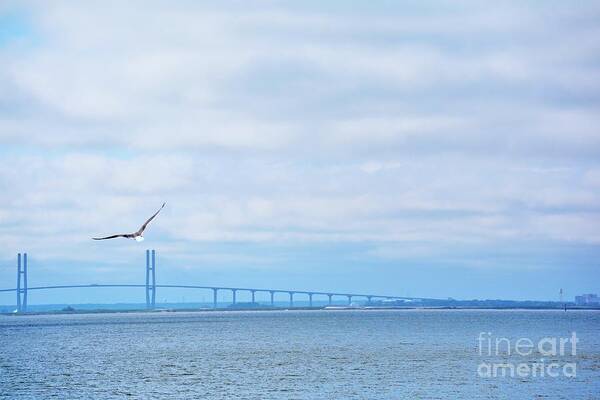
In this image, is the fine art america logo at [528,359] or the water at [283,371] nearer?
the water at [283,371]

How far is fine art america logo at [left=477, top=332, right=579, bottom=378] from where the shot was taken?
5872cm

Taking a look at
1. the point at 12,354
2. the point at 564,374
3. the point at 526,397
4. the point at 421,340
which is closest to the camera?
the point at 526,397

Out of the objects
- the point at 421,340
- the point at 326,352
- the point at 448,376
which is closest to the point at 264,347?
the point at 326,352

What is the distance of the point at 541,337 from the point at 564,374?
48.7m

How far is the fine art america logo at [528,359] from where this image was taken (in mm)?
58719

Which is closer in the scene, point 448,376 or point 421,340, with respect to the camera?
point 448,376

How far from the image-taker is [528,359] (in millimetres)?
68812

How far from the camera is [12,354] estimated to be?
91.2 m

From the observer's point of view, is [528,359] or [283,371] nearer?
[283,371]

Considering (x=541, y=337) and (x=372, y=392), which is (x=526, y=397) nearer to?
(x=372, y=392)

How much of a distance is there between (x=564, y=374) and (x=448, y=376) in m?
6.87

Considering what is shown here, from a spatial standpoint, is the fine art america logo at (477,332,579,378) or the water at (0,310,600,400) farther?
the fine art america logo at (477,332,579,378)

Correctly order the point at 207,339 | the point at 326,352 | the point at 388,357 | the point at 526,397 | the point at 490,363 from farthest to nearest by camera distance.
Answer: the point at 207,339, the point at 326,352, the point at 388,357, the point at 490,363, the point at 526,397

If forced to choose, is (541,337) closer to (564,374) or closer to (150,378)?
(564,374)
